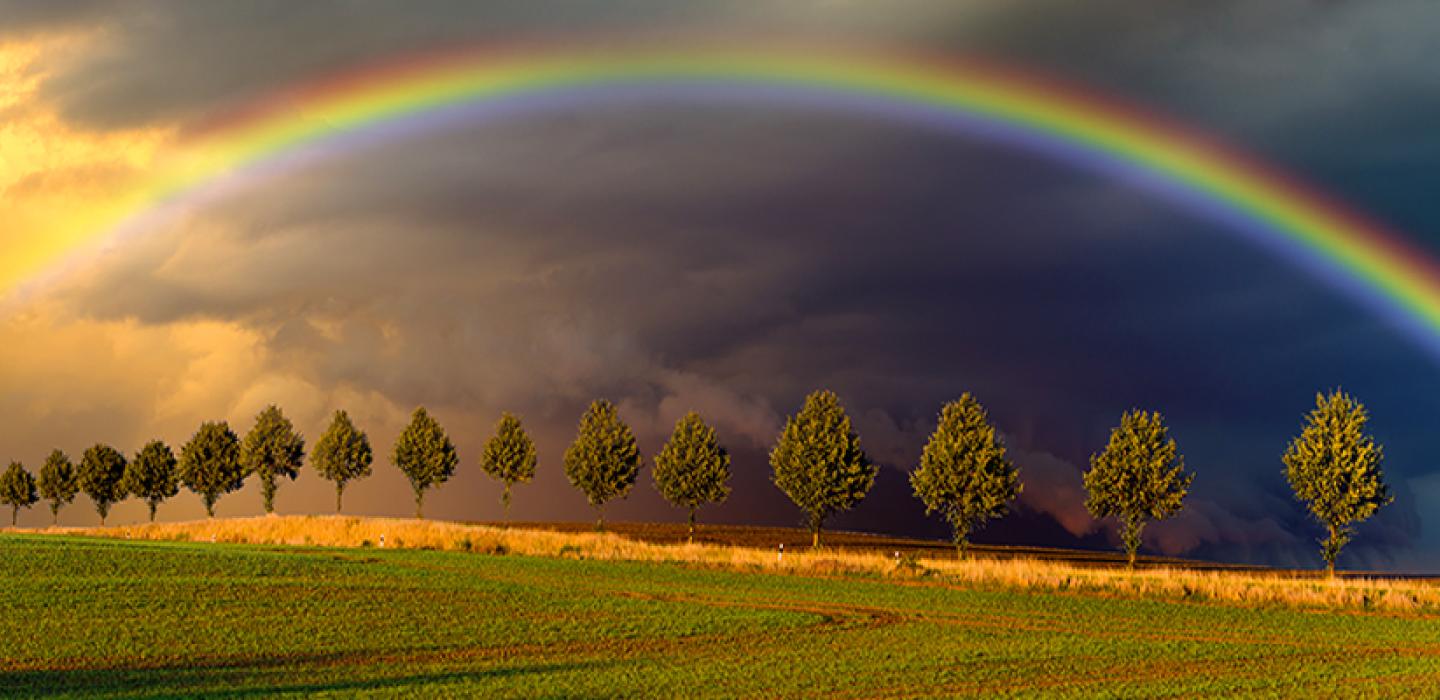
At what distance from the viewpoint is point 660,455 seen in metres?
101

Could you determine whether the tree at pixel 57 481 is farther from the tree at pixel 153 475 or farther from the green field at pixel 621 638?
the green field at pixel 621 638

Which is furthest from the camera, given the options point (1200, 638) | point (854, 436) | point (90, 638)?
point (854, 436)

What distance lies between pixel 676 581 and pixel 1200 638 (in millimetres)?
20631

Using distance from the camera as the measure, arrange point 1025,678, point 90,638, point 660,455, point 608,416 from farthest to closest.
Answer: point 608,416 < point 660,455 < point 90,638 < point 1025,678

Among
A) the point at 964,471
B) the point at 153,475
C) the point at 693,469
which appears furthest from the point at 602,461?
the point at 153,475

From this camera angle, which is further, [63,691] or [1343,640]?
[1343,640]

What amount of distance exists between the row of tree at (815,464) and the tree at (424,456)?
13 cm

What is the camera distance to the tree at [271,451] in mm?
127812

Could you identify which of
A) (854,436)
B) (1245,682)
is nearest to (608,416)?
(854,436)

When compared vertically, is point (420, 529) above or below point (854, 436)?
below

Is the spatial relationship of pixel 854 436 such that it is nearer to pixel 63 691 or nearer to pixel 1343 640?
pixel 1343 640

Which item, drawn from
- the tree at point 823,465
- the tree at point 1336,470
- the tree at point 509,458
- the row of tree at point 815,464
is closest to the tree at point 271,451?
the row of tree at point 815,464

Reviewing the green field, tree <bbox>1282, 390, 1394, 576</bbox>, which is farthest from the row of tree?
the green field

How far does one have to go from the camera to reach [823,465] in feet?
288
